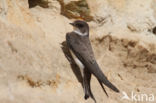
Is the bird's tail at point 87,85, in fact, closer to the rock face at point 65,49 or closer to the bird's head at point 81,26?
the rock face at point 65,49

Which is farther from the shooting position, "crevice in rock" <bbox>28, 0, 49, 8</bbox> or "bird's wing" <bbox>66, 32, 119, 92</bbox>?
"crevice in rock" <bbox>28, 0, 49, 8</bbox>

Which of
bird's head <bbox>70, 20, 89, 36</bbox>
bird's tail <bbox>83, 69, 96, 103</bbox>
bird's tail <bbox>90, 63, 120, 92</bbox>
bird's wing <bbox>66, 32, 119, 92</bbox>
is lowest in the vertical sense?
bird's tail <bbox>83, 69, 96, 103</bbox>

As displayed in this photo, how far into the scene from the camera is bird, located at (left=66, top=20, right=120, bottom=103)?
3949mm

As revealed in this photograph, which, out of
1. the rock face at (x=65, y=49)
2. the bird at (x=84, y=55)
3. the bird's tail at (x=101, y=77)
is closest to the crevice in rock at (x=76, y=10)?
the rock face at (x=65, y=49)

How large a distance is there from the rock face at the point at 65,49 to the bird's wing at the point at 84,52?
106mm

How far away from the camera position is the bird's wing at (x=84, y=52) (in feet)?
13.1

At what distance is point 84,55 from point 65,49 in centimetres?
23

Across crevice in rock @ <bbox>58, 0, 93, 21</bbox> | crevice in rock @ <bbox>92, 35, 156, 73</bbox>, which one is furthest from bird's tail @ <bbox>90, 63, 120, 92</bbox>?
crevice in rock @ <bbox>58, 0, 93, 21</bbox>

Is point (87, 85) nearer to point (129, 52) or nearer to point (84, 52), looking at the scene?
point (84, 52)

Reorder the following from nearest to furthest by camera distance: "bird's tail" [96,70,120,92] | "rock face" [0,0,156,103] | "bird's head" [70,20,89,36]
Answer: "rock face" [0,0,156,103], "bird's tail" [96,70,120,92], "bird's head" [70,20,89,36]

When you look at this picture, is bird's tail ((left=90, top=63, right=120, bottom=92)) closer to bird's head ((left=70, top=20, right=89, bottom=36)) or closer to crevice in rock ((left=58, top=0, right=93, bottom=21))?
bird's head ((left=70, top=20, right=89, bottom=36))

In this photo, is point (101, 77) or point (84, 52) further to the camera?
point (84, 52)

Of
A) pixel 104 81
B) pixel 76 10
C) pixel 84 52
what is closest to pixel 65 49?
pixel 84 52

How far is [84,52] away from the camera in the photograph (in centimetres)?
419
